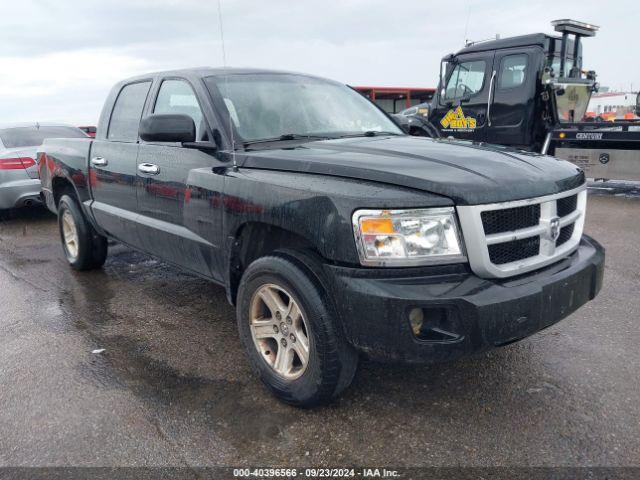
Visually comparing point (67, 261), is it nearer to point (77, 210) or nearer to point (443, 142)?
point (77, 210)

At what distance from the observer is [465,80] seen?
921 cm

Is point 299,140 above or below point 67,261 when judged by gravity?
above

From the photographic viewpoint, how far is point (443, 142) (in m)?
3.26

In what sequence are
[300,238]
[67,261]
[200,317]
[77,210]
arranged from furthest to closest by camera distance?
[67,261], [77,210], [200,317], [300,238]

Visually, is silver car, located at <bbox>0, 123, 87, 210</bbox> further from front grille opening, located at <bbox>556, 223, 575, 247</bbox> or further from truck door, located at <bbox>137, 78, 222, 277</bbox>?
front grille opening, located at <bbox>556, 223, 575, 247</bbox>

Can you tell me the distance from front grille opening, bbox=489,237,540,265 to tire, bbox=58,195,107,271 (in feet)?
13.1

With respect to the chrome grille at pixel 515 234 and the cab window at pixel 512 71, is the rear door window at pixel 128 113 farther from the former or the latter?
the cab window at pixel 512 71

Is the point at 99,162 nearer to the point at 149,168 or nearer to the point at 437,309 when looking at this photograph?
the point at 149,168

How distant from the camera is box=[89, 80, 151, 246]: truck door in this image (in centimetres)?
409

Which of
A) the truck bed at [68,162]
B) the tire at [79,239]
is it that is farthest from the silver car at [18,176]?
the tire at [79,239]

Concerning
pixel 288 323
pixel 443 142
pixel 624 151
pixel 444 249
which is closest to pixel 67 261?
pixel 288 323

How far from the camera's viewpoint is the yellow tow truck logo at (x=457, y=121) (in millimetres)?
9235

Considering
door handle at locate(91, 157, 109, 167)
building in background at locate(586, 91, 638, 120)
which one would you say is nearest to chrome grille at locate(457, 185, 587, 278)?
door handle at locate(91, 157, 109, 167)

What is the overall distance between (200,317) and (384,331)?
216cm
